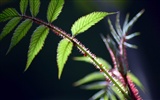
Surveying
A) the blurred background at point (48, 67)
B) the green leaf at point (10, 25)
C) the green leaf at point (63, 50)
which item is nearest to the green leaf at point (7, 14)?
the green leaf at point (10, 25)

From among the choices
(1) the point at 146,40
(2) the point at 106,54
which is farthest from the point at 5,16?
(2) the point at 106,54

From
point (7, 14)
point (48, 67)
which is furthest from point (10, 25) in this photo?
point (48, 67)

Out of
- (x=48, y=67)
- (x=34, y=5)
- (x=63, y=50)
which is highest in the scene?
(x=48, y=67)

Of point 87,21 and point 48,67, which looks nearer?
point 87,21

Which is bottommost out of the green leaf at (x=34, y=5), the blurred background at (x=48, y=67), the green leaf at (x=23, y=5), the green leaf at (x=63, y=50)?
the green leaf at (x=63, y=50)

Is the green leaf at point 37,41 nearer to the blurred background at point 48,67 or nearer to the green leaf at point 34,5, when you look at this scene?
the green leaf at point 34,5

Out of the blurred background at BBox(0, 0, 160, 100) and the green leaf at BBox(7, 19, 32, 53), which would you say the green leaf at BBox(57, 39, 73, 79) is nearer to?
the green leaf at BBox(7, 19, 32, 53)

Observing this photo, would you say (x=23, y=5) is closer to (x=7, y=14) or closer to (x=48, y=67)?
(x=7, y=14)

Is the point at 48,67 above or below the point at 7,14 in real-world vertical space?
above
